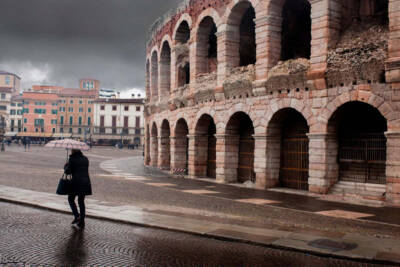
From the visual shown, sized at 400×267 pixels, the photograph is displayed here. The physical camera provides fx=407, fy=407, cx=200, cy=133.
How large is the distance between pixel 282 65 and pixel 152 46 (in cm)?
1877

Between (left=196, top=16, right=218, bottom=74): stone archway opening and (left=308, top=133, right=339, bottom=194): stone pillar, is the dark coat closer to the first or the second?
(left=308, top=133, right=339, bottom=194): stone pillar

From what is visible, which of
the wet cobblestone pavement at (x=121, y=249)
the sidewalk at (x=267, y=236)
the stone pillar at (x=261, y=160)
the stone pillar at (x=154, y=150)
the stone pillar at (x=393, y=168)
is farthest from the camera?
the stone pillar at (x=154, y=150)

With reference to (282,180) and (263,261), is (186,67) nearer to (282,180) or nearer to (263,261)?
(282,180)

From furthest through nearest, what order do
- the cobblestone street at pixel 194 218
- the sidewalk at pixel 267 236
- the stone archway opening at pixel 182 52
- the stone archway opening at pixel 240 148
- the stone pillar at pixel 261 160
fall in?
the stone archway opening at pixel 182 52 < the stone archway opening at pixel 240 148 < the stone pillar at pixel 261 160 < the sidewalk at pixel 267 236 < the cobblestone street at pixel 194 218

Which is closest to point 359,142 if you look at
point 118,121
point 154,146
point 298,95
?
point 298,95

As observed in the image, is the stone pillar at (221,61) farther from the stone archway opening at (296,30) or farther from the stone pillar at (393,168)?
the stone pillar at (393,168)

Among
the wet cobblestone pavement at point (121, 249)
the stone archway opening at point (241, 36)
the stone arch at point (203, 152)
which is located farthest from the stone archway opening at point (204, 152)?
the wet cobblestone pavement at point (121, 249)

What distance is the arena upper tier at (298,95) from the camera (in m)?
14.8

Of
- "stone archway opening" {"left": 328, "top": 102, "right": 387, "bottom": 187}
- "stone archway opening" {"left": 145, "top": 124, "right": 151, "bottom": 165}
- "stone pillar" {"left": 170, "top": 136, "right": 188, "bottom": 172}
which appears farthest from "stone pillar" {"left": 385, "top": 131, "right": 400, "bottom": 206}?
"stone archway opening" {"left": 145, "top": 124, "right": 151, "bottom": 165}

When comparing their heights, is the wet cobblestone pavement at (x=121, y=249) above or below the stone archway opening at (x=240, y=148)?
below

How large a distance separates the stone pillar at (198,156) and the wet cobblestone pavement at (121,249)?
15083 millimetres

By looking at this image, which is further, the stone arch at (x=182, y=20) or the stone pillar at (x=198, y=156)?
the stone arch at (x=182, y=20)

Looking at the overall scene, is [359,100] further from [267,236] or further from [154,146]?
[154,146]

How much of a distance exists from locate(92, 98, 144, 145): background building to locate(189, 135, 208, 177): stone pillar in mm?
73151
